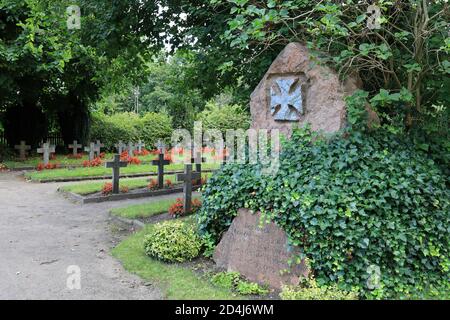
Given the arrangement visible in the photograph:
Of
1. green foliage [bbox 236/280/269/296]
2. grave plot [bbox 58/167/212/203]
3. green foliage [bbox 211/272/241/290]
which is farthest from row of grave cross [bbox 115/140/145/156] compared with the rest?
green foliage [bbox 236/280/269/296]

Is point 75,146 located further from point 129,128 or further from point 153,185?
point 153,185

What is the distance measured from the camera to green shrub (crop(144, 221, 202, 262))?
6234mm

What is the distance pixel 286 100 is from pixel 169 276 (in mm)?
3418

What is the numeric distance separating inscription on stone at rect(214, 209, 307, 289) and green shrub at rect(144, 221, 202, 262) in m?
0.45

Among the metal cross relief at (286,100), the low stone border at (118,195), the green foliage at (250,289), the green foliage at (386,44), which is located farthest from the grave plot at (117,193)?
the green foliage at (250,289)

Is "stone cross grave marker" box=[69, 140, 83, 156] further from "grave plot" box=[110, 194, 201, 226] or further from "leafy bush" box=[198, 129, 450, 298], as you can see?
"leafy bush" box=[198, 129, 450, 298]

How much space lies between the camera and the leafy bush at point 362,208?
16.2ft

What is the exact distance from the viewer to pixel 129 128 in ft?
89.1

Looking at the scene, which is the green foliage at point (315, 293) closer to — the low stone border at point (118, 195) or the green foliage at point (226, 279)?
the green foliage at point (226, 279)

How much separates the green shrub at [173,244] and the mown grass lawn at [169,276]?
0.13 metres

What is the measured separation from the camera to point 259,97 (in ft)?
23.7

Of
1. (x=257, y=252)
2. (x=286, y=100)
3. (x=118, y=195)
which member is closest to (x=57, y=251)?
(x=257, y=252)
